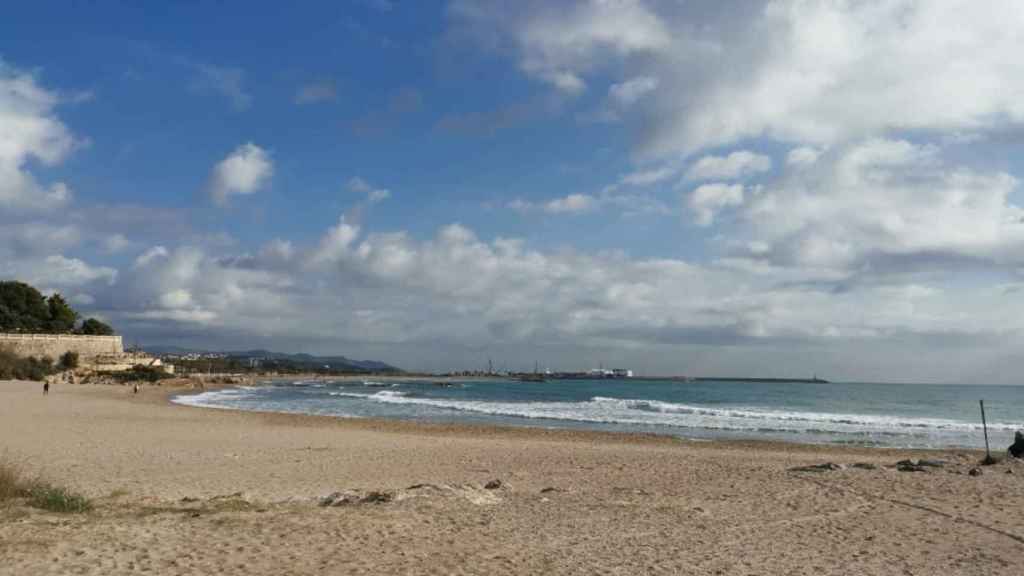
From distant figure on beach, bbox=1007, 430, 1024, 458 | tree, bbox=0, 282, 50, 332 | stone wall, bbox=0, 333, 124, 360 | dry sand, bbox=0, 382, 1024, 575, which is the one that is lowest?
dry sand, bbox=0, 382, 1024, 575

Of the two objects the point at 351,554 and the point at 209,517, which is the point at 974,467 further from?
the point at 209,517

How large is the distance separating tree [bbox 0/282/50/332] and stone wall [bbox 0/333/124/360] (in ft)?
26.5

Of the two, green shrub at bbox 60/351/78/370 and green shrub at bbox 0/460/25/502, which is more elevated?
green shrub at bbox 60/351/78/370

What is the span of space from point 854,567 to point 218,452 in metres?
14.9

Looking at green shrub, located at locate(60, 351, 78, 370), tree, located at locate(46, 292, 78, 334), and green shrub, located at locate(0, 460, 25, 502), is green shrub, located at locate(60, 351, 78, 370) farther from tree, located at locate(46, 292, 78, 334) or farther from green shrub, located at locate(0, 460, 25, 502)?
green shrub, located at locate(0, 460, 25, 502)

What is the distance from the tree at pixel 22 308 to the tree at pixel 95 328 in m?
4.49

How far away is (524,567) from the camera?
7406 mm

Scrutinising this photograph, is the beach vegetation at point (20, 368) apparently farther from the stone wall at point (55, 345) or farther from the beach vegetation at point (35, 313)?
the beach vegetation at point (35, 313)

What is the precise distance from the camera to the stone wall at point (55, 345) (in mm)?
65000

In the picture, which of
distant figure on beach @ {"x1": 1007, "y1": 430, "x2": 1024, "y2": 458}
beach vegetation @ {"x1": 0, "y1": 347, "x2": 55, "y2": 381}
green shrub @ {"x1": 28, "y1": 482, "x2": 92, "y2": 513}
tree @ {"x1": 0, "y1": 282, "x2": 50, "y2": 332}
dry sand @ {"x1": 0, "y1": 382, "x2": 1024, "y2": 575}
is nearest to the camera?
dry sand @ {"x1": 0, "y1": 382, "x2": 1024, "y2": 575}

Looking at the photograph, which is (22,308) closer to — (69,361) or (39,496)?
(69,361)

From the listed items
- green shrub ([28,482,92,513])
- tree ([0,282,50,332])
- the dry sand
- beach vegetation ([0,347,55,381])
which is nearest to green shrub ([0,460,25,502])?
green shrub ([28,482,92,513])

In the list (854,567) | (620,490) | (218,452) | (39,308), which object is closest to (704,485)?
(620,490)

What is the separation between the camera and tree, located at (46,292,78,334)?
8514 centimetres
